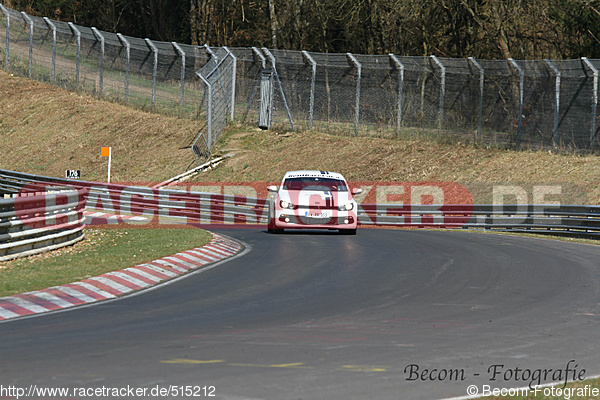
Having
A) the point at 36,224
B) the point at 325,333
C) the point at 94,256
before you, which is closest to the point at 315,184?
the point at 94,256

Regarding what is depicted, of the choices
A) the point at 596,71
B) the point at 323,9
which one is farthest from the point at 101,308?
the point at 323,9

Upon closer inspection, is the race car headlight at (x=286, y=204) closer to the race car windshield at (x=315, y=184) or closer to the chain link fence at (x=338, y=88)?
the race car windshield at (x=315, y=184)

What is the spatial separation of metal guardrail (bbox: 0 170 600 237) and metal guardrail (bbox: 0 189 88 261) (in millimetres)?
9451

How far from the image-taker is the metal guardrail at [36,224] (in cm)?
1319

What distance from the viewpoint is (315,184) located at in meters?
20.2

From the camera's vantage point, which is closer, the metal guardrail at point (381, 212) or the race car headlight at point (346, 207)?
the race car headlight at point (346, 207)

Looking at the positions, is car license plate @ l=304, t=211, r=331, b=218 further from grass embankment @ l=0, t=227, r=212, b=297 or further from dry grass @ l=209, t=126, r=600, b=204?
dry grass @ l=209, t=126, r=600, b=204

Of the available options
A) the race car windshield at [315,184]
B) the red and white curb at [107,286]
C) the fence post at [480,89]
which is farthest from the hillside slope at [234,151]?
the red and white curb at [107,286]

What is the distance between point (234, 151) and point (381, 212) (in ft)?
39.8

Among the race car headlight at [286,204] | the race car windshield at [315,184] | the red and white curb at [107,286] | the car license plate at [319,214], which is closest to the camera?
the red and white curb at [107,286]

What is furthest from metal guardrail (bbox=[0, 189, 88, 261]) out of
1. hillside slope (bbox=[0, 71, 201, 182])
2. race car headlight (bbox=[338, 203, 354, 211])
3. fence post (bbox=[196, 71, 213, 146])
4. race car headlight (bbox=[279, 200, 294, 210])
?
hillside slope (bbox=[0, 71, 201, 182])

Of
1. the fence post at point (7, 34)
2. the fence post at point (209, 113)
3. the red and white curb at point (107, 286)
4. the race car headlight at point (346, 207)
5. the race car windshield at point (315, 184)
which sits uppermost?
the fence post at point (7, 34)

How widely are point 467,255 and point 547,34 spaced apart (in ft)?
73.4

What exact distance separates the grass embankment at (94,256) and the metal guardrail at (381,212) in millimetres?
7408
